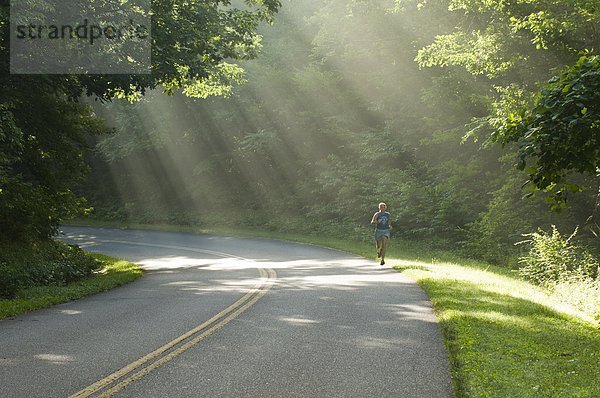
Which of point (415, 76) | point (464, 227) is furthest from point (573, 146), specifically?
point (415, 76)

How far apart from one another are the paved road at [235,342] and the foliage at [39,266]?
2218 mm

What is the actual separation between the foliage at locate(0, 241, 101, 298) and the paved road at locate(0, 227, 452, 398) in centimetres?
222

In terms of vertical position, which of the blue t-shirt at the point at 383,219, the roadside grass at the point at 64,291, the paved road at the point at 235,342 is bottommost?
the roadside grass at the point at 64,291

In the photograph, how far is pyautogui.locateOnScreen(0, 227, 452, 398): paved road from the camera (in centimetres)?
592

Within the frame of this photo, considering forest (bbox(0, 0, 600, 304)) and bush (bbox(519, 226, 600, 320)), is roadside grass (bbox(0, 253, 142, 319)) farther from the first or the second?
bush (bbox(519, 226, 600, 320))

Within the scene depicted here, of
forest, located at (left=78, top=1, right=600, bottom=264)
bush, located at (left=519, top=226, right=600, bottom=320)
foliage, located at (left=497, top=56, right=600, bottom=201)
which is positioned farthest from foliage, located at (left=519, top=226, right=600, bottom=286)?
foliage, located at (left=497, top=56, right=600, bottom=201)

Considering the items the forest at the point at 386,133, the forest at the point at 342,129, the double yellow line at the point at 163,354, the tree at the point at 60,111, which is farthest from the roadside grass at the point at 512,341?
the tree at the point at 60,111

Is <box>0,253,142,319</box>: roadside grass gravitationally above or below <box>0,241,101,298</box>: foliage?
below

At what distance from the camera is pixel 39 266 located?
50.7 feet

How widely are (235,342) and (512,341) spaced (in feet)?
11.5

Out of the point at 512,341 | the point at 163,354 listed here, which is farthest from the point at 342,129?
the point at 163,354

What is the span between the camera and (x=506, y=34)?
18.9m

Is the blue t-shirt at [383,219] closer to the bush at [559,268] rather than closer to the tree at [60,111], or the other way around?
the bush at [559,268]

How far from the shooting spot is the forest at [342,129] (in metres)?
15.0
